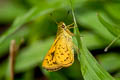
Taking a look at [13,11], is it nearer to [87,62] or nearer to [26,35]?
[26,35]

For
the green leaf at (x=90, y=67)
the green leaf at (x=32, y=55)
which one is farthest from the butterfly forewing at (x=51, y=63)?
the green leaf at (x=32, y=55)

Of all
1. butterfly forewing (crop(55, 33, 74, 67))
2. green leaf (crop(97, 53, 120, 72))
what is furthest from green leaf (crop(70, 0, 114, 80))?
green leaf (crop(97, 53, 120, 72))

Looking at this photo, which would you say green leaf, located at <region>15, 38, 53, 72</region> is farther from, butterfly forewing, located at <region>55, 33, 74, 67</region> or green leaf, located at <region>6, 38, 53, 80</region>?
butterfly forewing, located at <region>55, 33, 74, 67</region>

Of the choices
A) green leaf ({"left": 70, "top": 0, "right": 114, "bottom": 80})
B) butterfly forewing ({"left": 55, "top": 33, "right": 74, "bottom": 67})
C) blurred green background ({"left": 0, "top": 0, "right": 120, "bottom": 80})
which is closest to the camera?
green leaf ({"left": 70, "top": 0, "right": 114, "bottom": 80})

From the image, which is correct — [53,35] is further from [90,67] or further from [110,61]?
[90,67]

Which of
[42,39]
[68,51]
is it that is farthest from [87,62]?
[42,39]

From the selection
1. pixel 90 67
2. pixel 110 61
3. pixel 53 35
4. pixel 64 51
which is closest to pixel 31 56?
pixel 53 35
